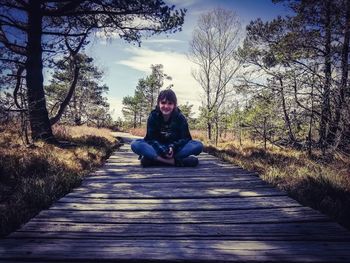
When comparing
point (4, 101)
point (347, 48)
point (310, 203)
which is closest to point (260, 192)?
point (310, 203)

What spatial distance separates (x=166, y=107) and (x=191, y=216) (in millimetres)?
3511

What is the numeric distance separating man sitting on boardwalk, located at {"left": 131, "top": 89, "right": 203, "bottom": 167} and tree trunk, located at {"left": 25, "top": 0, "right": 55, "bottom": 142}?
13.6 feet

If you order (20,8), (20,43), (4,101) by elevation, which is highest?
(20,8)

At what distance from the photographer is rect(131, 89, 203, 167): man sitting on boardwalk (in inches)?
215

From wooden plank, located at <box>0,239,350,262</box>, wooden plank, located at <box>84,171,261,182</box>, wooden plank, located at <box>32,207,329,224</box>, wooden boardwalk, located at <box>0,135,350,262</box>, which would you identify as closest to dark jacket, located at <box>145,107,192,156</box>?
wooden plank, located at <box>84,171,261,182</box>

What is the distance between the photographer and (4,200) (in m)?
3.24

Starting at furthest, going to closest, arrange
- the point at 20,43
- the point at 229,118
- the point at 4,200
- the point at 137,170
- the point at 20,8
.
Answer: the point at 229,118
the point at 20,43
the point at 20,8
the point at 137,170
the point at 4,200

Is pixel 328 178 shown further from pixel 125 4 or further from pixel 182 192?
pixel 125 4

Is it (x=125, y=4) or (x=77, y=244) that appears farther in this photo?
(x=125, y=4)

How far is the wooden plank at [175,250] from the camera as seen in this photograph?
1.75 m

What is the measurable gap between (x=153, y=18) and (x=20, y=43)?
4.23 metres

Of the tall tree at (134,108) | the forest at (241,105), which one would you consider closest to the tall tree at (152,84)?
the tall tree at (134,108)

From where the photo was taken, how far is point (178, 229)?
2238 mm

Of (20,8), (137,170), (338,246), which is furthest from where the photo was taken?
(20,8)
